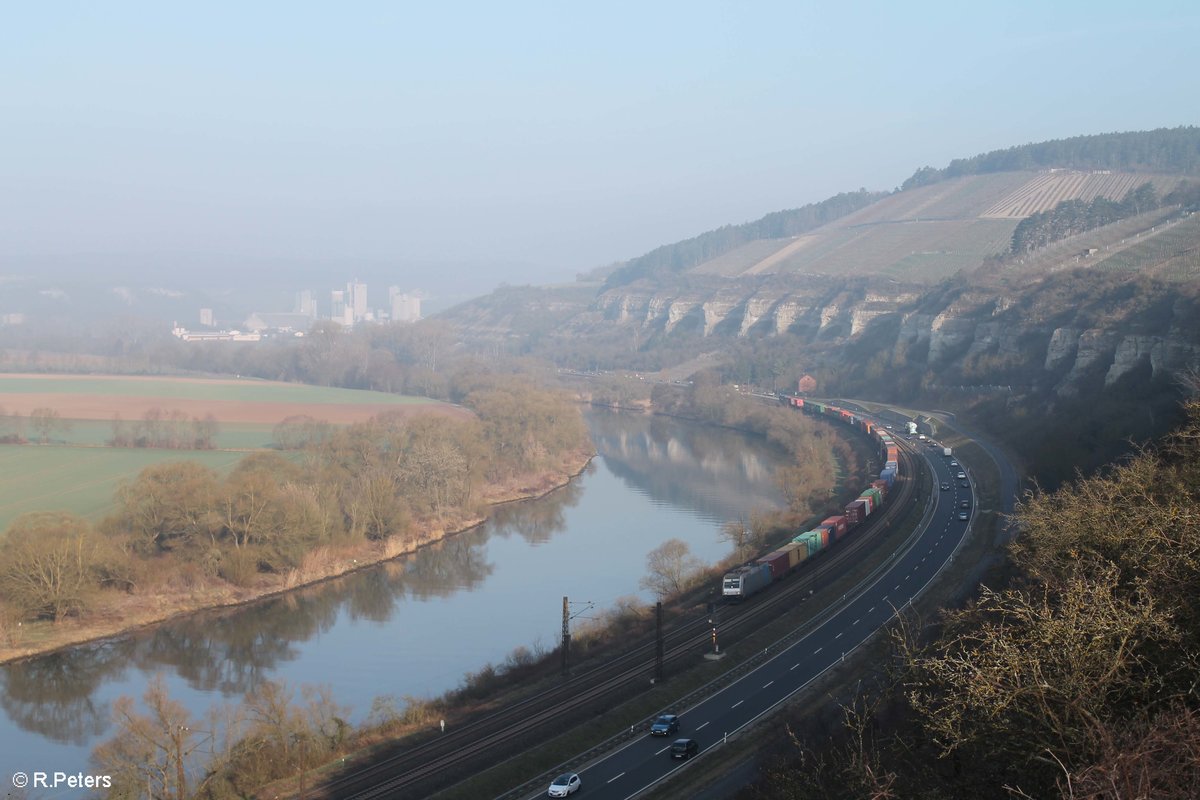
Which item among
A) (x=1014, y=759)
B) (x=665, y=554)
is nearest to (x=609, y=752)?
(x=1014, y=759)

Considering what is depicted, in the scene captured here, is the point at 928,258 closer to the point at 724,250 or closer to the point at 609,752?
the point at 724,250

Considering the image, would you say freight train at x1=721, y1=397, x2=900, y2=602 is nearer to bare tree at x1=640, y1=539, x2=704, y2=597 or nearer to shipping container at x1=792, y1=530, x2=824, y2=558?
shipping container at x1=792, y1=530, x2=824, y2=558

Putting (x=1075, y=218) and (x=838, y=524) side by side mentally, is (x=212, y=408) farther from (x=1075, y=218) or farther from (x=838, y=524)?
(x=1075, y=218)

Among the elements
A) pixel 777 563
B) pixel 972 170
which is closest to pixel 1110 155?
pixel 972 170

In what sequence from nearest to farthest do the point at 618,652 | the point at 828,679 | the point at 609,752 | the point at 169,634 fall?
the point at 609,752
the point at 828,679
the point at 618,652
the point at 169,634

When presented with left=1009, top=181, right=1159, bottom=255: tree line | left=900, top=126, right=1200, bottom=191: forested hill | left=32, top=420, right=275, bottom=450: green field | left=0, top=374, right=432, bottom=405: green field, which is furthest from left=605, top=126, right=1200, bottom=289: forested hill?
left=32, top=420, right=275, bottom=450: green field

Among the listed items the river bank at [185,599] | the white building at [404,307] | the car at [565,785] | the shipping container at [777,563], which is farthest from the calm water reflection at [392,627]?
the white building at [404,307]
